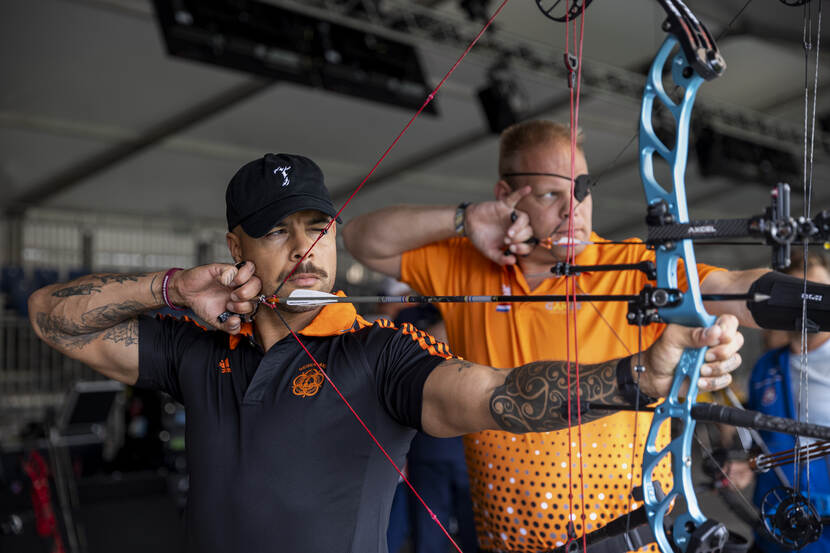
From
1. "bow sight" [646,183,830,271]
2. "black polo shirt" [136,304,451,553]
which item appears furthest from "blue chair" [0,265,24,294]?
"bow sight" [646,183,830,271]

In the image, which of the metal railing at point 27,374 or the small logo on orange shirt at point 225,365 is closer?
the small logo on orange shirt at point 225,365

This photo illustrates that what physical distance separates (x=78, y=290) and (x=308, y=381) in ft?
2.04

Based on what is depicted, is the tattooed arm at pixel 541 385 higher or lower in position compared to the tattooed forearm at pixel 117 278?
lower

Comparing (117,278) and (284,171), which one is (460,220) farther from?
(117,278)

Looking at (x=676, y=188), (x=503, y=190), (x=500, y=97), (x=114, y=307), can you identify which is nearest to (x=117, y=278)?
(x=114, y=307)

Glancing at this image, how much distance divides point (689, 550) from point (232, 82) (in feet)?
19.3

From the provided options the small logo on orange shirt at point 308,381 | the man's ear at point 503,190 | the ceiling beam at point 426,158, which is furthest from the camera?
the ceiling beam at point 426,158

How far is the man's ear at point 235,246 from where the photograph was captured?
148 cm

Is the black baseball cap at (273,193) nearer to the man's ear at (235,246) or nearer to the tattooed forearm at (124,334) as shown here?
the man's ear at (235,246)

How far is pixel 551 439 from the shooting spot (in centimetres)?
160

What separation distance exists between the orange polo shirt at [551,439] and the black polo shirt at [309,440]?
15.8 inches

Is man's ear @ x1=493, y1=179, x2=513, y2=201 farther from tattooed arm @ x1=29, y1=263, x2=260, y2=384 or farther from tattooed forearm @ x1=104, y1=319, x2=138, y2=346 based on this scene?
tattooed forearm @ x1=104, y1=319, x2=138, y2=346

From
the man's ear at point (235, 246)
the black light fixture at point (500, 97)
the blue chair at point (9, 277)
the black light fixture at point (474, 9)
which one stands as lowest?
the man's ear at point (235, 246)

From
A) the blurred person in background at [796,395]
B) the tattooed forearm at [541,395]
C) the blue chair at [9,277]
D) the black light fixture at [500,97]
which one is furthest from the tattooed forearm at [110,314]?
the blue chair at [9,277]
